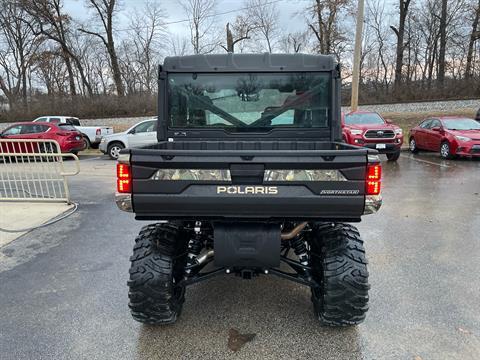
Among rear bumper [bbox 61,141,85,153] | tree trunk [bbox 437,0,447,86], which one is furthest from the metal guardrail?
tree trunk [bbox 437,0,447,86]

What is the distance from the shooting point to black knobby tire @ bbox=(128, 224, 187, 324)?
9.57ft

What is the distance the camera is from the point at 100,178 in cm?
1080

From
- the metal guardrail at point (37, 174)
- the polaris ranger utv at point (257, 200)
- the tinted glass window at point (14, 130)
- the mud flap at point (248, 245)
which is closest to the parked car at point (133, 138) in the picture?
the tinted glass window at point (14, 130)

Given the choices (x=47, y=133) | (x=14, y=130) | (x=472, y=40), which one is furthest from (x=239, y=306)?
(x=472, y=40)

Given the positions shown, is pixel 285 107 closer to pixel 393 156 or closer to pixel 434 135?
pixel 393 156

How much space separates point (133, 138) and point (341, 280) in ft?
42.9

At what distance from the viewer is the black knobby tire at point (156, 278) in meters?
2.92

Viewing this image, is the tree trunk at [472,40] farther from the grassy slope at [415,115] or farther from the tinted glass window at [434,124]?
the tinted glass window at [434,124]

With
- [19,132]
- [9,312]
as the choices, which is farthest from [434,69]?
[9,312]

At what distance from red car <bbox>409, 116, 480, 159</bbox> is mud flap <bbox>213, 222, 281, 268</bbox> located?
11864 mm

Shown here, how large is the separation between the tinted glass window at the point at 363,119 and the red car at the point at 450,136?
205 centimetres

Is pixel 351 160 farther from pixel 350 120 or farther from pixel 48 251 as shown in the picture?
pixel 350 120

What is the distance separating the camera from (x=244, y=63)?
405cm

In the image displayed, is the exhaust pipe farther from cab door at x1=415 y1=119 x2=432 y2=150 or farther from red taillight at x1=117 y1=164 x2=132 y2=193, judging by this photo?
cab door at x1=415 y1=119 x2=432 y2=150
